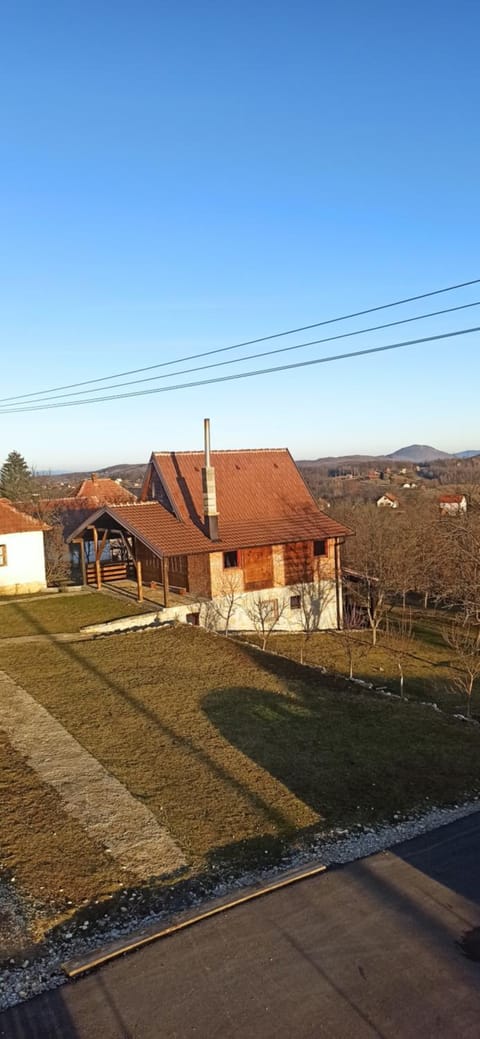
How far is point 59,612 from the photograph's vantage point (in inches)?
828

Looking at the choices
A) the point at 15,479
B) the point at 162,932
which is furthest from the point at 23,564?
the point at 15,479

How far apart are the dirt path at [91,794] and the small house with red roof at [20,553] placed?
13095 millimetres

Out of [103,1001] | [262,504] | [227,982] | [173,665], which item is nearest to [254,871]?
[227,982]

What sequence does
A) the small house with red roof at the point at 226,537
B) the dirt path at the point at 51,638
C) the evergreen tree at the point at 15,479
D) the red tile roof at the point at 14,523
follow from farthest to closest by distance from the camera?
the evergreen tree at the point at 15,479 < the red tile roof at the point at 14,523 < the small house with red roof at the point at 226,537 < the dirt path at the point at 51,638

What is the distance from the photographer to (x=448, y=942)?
6.02m

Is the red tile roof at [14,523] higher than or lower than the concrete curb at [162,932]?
higher

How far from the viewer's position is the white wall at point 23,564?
2497 cm

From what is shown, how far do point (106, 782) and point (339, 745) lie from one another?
378 centimetres

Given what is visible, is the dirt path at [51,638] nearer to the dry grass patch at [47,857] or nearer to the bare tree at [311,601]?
the dry grass patch at [47,857]

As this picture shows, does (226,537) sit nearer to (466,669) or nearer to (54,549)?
(466,669)

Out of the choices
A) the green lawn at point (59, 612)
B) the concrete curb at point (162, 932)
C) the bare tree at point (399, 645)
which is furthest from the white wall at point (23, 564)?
the concrete curb at point (162, 932)

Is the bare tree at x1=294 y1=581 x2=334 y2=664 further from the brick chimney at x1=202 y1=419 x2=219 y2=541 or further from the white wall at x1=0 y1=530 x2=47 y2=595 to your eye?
the white wall at x1=0 y1=530 x2=47 y2=595

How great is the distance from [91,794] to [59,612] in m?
12.5

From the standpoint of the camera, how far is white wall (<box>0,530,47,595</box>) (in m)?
25.0
